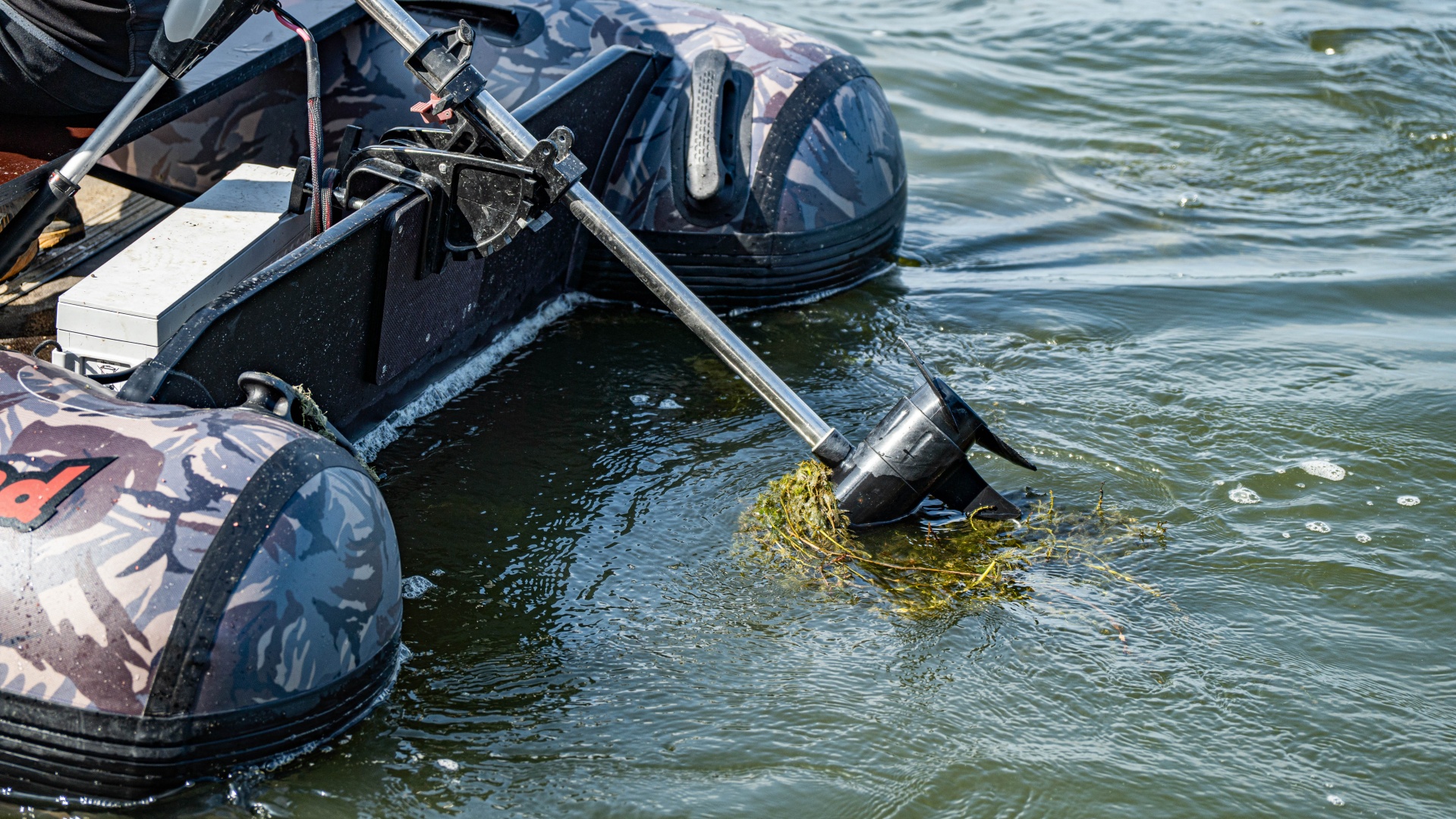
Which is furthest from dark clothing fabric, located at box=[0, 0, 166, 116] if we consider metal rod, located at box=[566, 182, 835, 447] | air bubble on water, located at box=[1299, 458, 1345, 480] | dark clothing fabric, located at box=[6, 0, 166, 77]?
air bubble on water, located at box=[1299, 458, 1345, 480]

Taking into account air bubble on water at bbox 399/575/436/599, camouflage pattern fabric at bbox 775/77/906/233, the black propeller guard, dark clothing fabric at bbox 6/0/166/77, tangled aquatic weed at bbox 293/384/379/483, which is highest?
dark clothing fabric at bbox 6/0/166/77

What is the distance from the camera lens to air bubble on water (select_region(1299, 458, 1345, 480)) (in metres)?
3.65

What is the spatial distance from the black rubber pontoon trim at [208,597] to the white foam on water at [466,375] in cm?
111

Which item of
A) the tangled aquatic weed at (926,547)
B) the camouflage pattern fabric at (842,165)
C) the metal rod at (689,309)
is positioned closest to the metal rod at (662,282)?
the metal rod at (689,309)

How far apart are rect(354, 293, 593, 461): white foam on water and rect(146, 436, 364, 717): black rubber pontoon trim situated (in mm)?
1111

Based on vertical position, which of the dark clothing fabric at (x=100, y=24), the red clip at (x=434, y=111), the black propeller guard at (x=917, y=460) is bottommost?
the black propeller guard at (x=917, y=460)

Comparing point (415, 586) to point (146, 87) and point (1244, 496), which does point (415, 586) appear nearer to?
point (146, 87)

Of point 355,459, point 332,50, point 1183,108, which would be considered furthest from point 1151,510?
point 1183,108

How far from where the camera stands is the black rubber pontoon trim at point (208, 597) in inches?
81.4

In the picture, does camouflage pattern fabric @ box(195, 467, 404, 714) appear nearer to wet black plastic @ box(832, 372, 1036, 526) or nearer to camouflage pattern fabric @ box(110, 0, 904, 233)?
wet black plastic @ box(832, 372, 1036, 526)

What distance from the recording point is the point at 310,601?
219cm

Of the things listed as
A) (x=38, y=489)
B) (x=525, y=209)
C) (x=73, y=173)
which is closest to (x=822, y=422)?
(x=525, y=209)

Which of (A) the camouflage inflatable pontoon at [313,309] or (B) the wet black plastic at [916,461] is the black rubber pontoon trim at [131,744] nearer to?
(A) the camouflage inflatable pontoon at [313,309]

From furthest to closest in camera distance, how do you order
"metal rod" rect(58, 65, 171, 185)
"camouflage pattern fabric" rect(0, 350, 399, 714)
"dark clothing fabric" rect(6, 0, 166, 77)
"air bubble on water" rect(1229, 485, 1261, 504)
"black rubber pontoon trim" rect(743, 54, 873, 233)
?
"black rubber pontoon trim" rect(743, 54, 873, 233)
"air bubble on water" rect(1229, 485, 1261, 504)
"dark clothing fabric" rect(6, 0, 166, 77)
"metal rod" rect(58, 65, 171, 185)
"camouflage pattern fabric" rect(0, 350, 399, 714)
